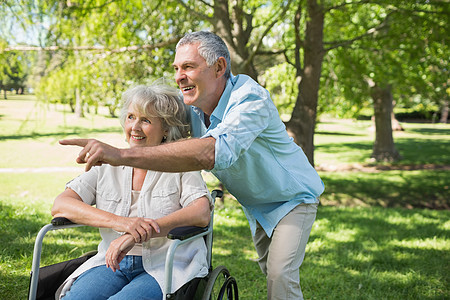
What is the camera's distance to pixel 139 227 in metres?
1.96

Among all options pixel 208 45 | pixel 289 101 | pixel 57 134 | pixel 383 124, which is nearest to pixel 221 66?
pixel 208 45

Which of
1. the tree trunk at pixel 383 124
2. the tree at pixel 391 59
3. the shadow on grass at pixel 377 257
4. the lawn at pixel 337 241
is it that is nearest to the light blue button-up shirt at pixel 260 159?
the lawn at pixel 337 241

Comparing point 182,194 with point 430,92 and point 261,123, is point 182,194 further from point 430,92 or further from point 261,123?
point 430,92

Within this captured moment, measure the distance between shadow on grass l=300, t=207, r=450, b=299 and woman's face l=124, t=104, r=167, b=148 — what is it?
6.45 feet

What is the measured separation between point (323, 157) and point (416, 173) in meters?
4.81

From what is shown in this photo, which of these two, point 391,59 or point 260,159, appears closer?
point 260,159

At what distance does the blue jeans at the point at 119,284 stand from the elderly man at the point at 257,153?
0.57 m

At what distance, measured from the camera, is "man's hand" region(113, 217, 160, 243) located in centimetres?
194

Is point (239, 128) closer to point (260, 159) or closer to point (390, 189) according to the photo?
point (260, 159)

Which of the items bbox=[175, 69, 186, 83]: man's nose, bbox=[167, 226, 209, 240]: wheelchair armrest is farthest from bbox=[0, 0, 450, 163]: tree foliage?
bbox=[167, 226, 209, 240]: wheelchair armrest

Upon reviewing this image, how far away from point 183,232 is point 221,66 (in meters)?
0.79

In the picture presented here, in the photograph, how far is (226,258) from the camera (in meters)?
4.26

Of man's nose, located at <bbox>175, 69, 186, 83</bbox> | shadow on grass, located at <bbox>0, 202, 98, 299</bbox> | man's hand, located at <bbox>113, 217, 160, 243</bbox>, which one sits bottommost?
shadow on grass, located at <bbox>0, 202, 98, 299</bbox>

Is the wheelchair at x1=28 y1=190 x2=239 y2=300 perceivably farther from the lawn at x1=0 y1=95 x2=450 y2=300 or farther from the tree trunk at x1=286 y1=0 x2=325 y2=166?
the tree trunk at x1=286 y1=0 x2=325 y2=166
